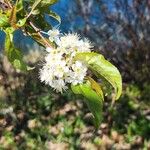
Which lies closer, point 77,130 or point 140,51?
point 77,130

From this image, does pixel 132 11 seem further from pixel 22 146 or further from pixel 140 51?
pixel 22 146

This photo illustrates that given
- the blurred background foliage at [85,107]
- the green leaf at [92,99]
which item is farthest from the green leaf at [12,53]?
the blurred background foliage at [85,107]

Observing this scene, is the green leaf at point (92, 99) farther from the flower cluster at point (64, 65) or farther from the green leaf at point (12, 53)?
the green leaf at point (12, 53)

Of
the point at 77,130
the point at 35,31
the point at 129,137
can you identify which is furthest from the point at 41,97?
the point at 35,31

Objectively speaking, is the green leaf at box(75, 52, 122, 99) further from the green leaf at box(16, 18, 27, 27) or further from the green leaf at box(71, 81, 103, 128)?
the green leaf at box(16, 18, 27, 27)

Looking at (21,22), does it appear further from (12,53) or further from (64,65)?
(64,65)
